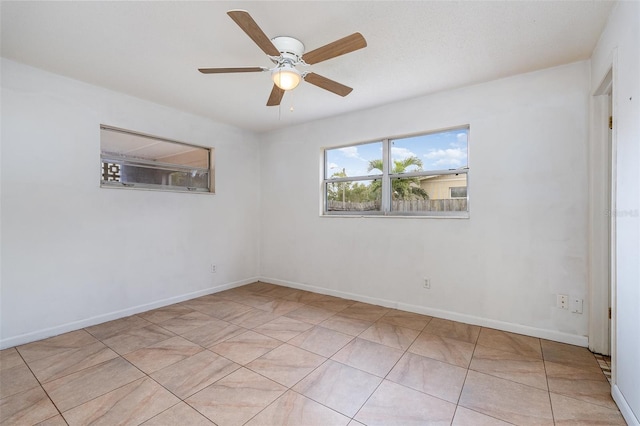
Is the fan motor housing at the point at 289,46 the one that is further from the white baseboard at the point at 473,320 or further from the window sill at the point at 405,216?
the white baseboard at the point at 473,320

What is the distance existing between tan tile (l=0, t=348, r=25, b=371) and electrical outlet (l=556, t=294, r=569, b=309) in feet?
14.9

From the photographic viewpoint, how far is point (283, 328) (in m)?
2.93

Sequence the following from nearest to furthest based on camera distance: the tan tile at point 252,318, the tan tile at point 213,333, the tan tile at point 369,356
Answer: the tan tile at point 369,356, the tan tile at point 213,333, the tan tile at point 252,318

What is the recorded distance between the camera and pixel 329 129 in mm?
4078

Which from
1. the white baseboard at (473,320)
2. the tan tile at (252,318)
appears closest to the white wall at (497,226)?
the white baseboard at (473,320)

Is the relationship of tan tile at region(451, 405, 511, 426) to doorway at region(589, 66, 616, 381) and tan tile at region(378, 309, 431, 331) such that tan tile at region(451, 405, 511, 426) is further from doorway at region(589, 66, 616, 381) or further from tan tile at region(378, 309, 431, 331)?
doorway at region(589, 66, 616, 381)

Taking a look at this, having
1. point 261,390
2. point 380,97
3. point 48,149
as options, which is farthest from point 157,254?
point 380,97

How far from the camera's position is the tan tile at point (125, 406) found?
1646mm

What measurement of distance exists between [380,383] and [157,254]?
298cm

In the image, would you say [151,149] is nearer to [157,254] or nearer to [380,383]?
[157,254]

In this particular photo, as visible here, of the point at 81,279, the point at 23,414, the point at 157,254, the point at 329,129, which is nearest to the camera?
the point at 23,414

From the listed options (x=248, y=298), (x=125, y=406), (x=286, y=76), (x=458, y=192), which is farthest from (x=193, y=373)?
(x=458, y=192)

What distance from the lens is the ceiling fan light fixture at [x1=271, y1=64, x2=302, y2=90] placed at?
6.86 ft

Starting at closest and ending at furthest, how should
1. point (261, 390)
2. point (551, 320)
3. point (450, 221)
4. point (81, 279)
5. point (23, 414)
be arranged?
point (23, 414), point (261, 390), point (551, 320), point (81, 279), point (450, 221)
